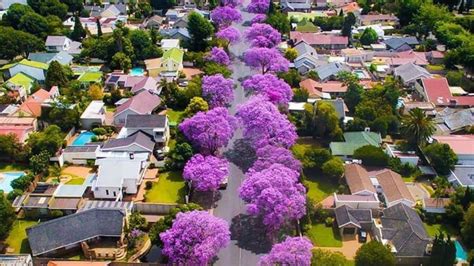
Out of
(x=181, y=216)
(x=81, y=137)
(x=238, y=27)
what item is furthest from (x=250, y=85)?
(x=238, y=27)

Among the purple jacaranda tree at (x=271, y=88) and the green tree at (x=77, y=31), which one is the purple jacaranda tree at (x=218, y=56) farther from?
the green tree at (x=77, y=31)

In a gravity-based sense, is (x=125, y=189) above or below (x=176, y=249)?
below

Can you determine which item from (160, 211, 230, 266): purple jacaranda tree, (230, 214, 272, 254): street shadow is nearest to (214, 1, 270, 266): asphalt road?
(230, 214, 272, 254): street shadow

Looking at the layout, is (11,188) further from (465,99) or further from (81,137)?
(465,99)

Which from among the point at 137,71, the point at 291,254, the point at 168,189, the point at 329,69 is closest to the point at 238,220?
the point at 168,189

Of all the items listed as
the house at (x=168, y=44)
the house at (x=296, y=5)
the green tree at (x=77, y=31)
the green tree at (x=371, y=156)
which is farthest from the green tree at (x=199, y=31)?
the green tree at (x=371, y=156)

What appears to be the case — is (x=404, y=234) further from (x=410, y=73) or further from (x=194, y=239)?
(x=410, y=73)
